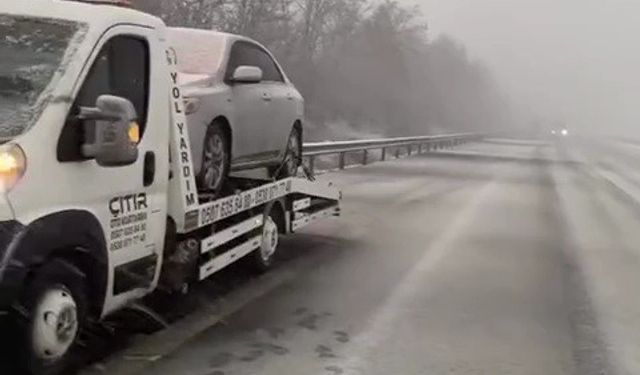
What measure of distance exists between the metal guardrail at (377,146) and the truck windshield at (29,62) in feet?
45.0

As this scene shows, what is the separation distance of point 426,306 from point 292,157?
3593 millimetres

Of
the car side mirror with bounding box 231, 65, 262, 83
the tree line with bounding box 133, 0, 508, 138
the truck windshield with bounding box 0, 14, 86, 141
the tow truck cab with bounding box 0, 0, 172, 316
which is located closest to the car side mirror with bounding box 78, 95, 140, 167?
the tow truck cab with bounding box 0, 0, 172, 316

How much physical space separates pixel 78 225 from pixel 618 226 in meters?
12.6

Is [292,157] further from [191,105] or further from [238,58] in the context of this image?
[191,105]

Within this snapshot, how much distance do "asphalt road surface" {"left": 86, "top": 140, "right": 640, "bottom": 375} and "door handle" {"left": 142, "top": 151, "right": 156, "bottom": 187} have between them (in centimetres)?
115

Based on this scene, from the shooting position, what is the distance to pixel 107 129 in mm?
5414

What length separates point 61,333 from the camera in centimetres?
529

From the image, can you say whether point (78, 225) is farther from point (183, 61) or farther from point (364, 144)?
point (364, 144)

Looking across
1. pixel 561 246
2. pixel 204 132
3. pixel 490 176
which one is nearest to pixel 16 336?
pixel 204 132

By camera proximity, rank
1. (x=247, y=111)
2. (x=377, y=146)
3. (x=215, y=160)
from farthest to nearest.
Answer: (x=377, y=146), (x=247, y=111), (x=215, y=160)

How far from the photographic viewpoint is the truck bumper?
186 inches

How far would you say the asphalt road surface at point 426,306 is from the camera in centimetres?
651

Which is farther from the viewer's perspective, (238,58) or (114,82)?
(238,58)

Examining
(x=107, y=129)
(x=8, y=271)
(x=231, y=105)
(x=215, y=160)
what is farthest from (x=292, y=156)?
(x=8, y=271)
